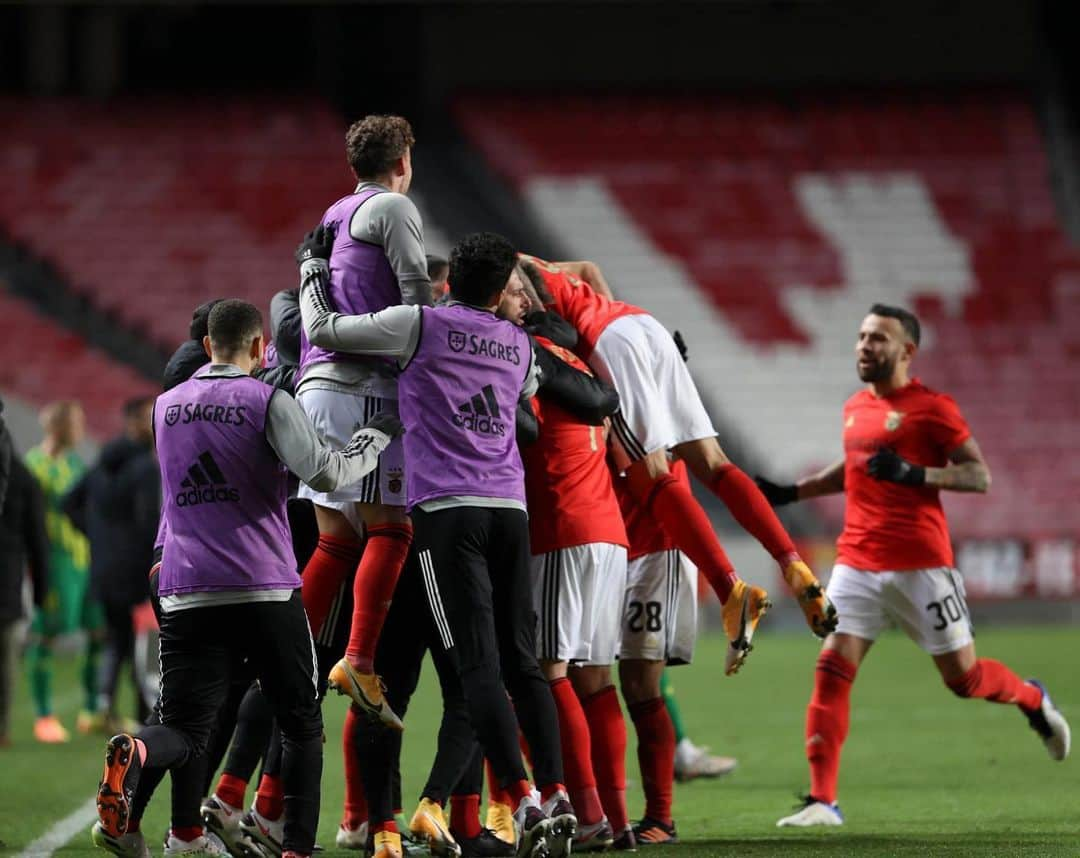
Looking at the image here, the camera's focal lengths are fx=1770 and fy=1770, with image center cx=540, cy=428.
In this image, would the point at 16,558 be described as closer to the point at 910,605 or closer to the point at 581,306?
the point at 581,306

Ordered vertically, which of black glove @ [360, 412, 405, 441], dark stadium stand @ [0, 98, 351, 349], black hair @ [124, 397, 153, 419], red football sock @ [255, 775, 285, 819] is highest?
dark stadium stand @ [0, 98, 351, 349]

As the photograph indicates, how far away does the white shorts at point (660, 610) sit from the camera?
6.83 meters

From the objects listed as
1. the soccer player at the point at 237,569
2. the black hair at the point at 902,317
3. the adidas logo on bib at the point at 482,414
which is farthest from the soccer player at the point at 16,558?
the adidas logo on bib at the point at 482,414

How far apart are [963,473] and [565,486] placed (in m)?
2.16

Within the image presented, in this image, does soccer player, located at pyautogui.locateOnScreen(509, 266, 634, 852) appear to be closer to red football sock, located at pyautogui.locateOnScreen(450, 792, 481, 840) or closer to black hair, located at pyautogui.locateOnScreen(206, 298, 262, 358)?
red football sock, located at pyautogui.locateOnScreen(450, 792, 481, 840)

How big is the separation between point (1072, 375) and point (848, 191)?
167 inches

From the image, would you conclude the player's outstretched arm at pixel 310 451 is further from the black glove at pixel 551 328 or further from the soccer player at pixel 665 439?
the soccer player at pixel 665 439

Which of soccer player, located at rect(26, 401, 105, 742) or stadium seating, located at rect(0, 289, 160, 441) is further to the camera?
stadium seating, located at rect(0, 289, 160, 441)

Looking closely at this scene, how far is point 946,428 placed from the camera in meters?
7.82

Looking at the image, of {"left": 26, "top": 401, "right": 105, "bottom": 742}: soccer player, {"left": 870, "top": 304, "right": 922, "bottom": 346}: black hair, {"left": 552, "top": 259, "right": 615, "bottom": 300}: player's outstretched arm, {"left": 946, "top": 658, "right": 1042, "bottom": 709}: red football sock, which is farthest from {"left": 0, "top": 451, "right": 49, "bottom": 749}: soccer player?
{"left": 946, "top": 658, "right": 1042, "bottom": 709}: red football sock

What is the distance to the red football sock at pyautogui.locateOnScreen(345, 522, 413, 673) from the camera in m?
5.84

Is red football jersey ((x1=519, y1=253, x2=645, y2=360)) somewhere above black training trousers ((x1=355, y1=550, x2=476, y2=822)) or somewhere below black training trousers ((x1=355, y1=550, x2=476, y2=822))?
above

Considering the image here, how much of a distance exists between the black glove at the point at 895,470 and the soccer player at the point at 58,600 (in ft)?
17.3

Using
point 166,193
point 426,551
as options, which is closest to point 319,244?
point 426,551
